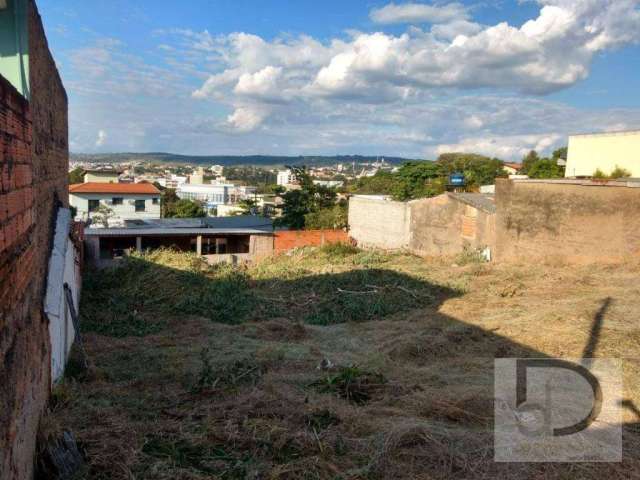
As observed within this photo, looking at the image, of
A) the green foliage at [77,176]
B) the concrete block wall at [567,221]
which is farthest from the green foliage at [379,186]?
the green foliage at [77,176]

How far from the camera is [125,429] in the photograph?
3898 mm

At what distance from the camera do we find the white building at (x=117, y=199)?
36.5 m

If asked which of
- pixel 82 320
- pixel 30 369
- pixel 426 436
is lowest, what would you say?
pixel 82 320

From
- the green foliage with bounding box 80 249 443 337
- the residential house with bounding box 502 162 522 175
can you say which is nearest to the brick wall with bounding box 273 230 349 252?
the green foliage with bounding box 80 249 443 337

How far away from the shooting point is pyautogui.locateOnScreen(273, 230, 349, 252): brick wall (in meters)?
19.9

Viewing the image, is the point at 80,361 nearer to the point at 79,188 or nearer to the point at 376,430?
the point at 376,430

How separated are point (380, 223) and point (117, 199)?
24640mm

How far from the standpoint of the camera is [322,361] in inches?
271

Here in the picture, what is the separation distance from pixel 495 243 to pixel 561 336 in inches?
340

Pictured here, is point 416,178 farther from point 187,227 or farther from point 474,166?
point 187,227

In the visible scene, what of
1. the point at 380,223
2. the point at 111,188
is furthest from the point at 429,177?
the point at 111,188

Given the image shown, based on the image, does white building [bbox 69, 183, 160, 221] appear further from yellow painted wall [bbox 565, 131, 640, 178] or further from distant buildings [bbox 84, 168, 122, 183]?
yellow painted wall [bbox 565, 131, 640, 178]

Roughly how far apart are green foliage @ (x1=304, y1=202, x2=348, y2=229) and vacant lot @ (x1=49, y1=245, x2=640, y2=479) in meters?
10.7

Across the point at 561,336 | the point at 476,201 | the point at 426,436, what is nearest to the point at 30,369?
the point at 426,436
